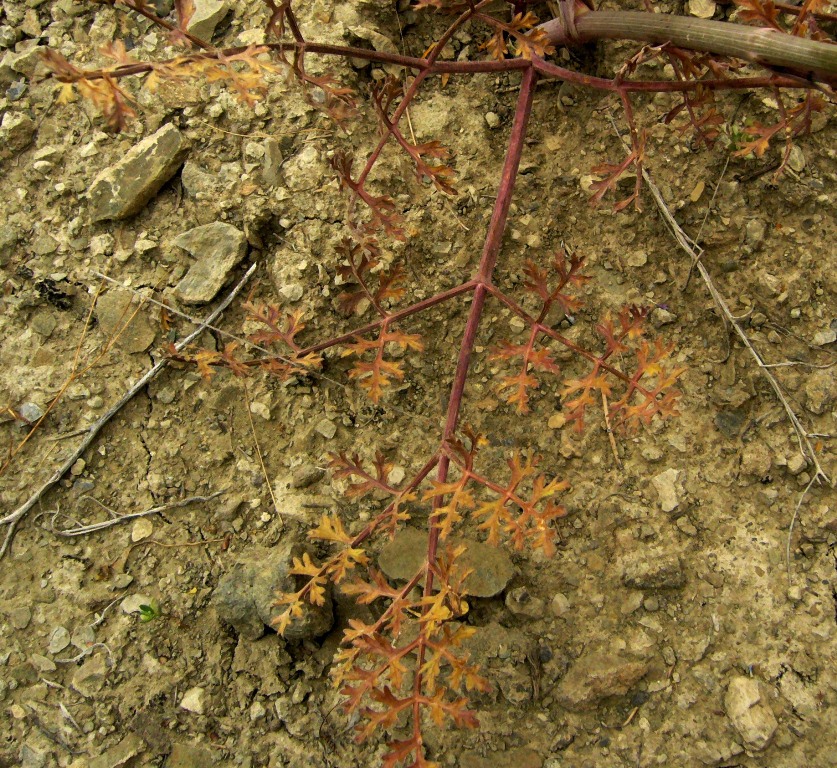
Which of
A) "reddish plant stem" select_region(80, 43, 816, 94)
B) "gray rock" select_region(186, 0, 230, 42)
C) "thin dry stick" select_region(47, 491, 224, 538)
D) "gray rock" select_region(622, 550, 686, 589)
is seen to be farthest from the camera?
"gray rock" select_region(186, 0, 230, 42)

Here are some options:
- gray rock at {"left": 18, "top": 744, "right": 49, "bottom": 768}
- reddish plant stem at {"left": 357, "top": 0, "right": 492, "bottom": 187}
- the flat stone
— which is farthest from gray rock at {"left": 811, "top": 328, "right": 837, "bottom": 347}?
gray rock at {"left": 18, "top": 744, "right": 49, "bottom": 768}

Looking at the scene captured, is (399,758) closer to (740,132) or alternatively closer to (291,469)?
(291,469)

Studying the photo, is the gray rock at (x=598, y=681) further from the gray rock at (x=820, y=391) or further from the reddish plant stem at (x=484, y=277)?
the gray rock at (x=820, y=391)

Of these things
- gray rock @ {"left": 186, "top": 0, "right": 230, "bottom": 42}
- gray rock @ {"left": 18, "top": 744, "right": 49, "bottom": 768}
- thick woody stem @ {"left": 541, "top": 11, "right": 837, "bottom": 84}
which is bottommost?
gray rock @ {"left": 18, "top": 744, "right": 49, "bottom": 768}

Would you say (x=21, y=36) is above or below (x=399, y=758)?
above

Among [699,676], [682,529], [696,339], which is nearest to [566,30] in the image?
[696,339]

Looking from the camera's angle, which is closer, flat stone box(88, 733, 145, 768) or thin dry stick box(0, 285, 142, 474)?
flat stone box(88, 733, 145, 768)

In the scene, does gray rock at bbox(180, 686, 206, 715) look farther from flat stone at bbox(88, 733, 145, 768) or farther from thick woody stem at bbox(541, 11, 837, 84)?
thick woody stem at bbox(541, 11, 837, 84)
